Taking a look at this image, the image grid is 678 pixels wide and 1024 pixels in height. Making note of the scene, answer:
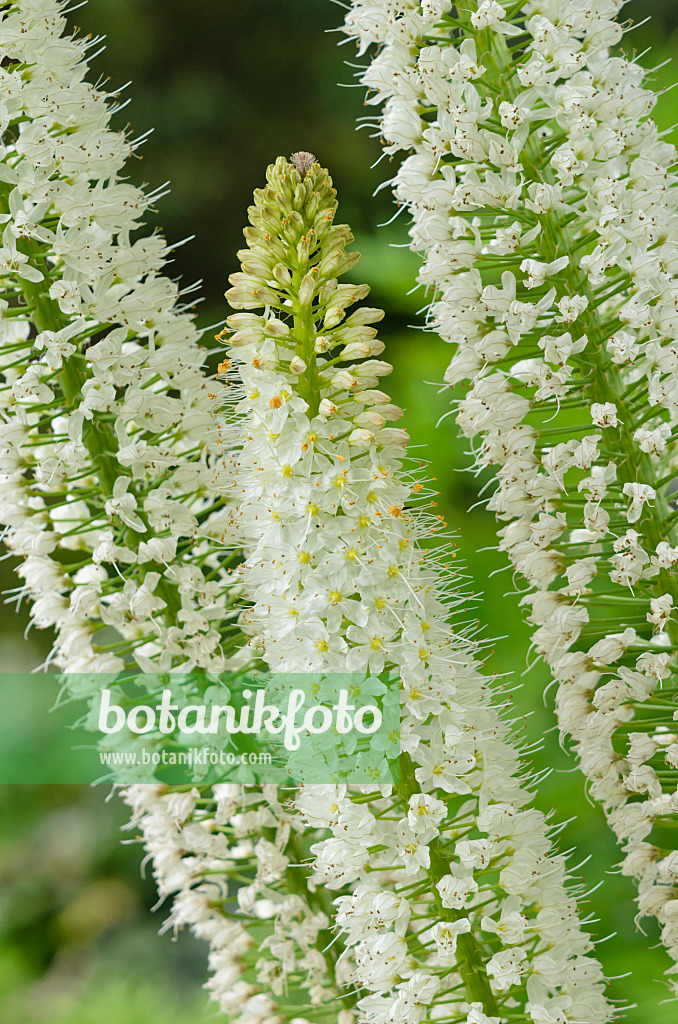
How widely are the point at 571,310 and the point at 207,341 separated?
2.67 meters

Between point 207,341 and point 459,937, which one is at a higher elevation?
point 207,341

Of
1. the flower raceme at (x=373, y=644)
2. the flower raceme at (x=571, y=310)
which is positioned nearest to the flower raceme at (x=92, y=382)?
the flower raceme at (x=373, y=644)

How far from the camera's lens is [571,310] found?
3.44 feet

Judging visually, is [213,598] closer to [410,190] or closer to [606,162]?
[410,190]

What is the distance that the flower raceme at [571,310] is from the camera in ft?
3.46

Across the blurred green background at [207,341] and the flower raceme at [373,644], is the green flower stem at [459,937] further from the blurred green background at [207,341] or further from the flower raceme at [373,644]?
the blurred green background at [207,341]

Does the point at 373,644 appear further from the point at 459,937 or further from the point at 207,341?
the point at 207,341

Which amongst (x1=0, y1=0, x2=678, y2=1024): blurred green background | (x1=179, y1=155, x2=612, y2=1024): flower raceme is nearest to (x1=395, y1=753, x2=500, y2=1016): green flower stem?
(x1=179, y1=155, x2=612, y2=1024): flower raceme

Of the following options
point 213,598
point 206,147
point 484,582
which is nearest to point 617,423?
point 213,598

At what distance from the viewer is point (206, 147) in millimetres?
4434

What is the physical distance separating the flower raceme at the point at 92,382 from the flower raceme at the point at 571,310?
1.02ft

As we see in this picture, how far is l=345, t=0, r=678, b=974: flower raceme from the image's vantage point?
1054mm

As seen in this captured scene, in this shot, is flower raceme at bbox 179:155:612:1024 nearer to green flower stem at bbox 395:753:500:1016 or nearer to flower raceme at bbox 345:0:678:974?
green flower stem at bbox 395:753:500:1016

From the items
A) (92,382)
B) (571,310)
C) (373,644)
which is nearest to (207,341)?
(92,382)
